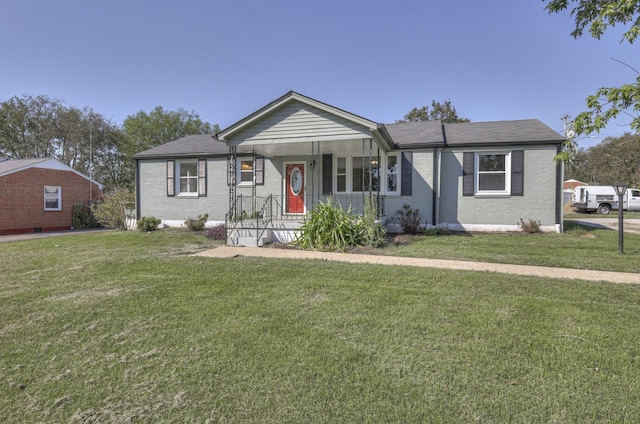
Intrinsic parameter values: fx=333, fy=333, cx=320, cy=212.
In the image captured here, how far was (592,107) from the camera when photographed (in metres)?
3.75

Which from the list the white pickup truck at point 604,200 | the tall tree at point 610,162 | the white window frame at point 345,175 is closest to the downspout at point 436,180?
the white window frame at point 345,175

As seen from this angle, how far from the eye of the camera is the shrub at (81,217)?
61.4ft

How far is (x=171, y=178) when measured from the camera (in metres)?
14.3

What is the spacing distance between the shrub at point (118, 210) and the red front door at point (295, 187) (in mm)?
7522

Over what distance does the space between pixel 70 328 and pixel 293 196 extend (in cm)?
965

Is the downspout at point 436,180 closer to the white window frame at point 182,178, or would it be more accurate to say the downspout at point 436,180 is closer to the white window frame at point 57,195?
the white window frame at point 182,178

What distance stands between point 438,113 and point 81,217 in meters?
30.4

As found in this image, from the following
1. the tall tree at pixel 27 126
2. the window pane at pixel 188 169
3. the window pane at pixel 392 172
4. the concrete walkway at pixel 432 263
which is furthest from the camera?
the tall tree at pixel 27 126

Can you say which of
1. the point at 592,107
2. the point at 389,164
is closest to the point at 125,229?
the point at 389,164

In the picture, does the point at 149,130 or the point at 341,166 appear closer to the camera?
the point at 341,166

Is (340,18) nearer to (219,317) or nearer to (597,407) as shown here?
(219,317)

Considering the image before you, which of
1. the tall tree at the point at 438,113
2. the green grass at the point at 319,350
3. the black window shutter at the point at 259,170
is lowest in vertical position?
the green grass at the point at 319,350

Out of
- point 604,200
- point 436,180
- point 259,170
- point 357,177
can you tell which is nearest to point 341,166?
point 357,177

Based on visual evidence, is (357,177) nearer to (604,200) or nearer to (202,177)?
(202,177)
